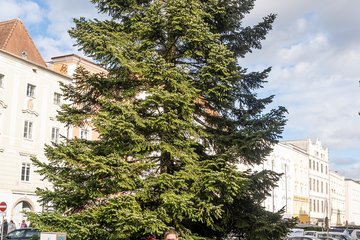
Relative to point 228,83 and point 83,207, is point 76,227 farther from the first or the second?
point 228,83

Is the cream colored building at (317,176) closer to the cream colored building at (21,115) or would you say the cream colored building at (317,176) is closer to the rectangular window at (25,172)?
the cream colored building at (21,115)

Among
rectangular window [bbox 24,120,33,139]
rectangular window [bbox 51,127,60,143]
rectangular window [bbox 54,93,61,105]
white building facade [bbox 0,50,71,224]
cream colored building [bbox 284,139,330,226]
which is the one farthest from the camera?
cream colored building [bbox 284,139,330,226]

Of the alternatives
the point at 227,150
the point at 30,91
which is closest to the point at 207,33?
the point at 227,150

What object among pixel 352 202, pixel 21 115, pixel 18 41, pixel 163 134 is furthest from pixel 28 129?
pixel 352 202

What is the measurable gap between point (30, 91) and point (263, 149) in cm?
3026

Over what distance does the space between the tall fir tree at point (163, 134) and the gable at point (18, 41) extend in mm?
27804

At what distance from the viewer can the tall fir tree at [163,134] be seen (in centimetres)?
1279

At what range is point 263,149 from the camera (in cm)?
1443

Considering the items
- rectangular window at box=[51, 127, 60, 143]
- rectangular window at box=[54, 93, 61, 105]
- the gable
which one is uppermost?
the gable

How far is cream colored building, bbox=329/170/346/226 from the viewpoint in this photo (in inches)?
4336

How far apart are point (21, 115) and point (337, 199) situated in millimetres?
92770

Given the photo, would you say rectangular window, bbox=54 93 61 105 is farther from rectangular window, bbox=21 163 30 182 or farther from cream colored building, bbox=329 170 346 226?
cream colored building, bbox=329 170 346 226

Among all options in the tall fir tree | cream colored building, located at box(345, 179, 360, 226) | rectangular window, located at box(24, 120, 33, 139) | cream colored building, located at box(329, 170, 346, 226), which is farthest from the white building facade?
cream colored building, located at box(345, 179, 360, 226)

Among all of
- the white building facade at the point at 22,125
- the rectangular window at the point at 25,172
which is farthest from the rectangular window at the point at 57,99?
the rectangular window at the point at 25,172
